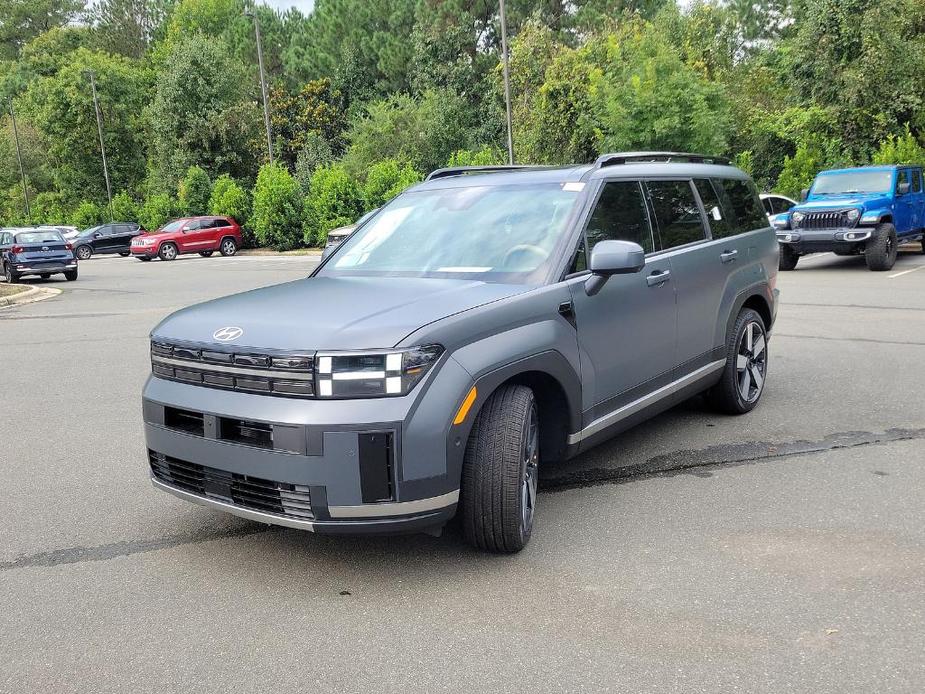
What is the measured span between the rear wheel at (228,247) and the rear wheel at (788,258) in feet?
83.6

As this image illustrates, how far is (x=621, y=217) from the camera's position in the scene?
502 cm

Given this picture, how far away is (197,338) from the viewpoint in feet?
12.8

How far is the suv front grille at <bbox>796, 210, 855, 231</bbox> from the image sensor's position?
55.2ft

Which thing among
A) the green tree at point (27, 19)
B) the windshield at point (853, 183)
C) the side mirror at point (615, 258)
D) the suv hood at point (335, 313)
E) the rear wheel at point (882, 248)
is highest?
the green tree at point (27, 19)

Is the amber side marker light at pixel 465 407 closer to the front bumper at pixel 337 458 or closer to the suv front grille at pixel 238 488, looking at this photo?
the front bumper at pixel 337 458

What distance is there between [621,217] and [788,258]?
47.1ft

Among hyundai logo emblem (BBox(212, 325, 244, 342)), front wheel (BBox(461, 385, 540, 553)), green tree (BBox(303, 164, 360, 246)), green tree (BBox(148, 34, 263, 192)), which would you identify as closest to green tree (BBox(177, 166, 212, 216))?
green tree (BBox(148, 34, 263, 192))

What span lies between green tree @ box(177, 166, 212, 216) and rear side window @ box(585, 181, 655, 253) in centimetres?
4508

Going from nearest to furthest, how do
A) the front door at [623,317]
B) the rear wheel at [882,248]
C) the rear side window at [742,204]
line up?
1. the front door at [623,317]
2. the rear side window at [742,204]
3. the rear wheel at [882,248]

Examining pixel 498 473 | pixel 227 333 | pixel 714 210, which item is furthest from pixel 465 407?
pixel 714 210

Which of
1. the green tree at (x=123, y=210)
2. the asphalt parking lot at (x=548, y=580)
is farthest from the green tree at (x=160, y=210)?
the asphalt parking lot at (x=548, y=580)

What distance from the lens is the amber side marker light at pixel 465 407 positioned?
3.62 metres

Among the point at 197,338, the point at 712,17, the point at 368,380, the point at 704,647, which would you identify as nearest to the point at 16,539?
the point at 197,338

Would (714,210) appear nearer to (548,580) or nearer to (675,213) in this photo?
(675,213)
